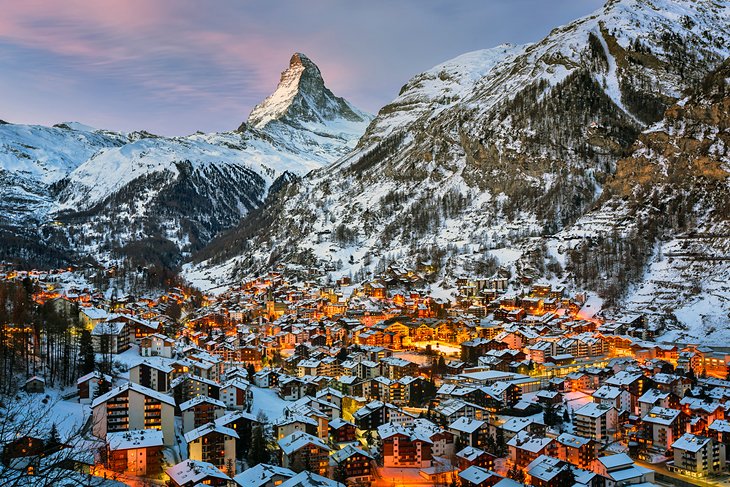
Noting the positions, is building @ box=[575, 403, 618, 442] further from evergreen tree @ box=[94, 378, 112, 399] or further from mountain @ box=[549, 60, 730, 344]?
evergreen tree @ box=[94, 378, 112, 399]

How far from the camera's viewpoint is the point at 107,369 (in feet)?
107

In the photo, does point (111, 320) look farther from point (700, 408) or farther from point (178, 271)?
point (178, 271)

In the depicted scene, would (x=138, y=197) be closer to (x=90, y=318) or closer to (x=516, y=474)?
(x=90, y=318)

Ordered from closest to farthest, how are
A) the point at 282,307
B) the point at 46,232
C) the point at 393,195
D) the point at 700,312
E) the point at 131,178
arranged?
1. the point at 700,312
2. the point at 282,307
3. the point at 393,195
4. the point at 46,232
5. the point at 131,178

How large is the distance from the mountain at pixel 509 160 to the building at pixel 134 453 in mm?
48411

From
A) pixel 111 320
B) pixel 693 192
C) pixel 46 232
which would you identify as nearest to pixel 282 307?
→ pixel 111 320

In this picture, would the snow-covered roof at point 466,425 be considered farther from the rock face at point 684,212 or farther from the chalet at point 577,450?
the rock face at point 684,212

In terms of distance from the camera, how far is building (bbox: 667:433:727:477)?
90.9 feet

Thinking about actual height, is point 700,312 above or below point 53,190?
below

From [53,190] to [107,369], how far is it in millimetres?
160075

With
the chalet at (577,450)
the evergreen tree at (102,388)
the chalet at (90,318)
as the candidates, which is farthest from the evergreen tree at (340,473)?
the chalet at (90,318)

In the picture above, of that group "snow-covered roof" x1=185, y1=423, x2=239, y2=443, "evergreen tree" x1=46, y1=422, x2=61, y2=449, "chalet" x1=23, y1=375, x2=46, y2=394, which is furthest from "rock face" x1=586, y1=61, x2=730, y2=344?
"evergreen tree" x1=46, y1=422, x2=61, y2=449

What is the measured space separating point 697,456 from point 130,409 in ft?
75.2

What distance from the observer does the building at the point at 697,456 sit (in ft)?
90.9
